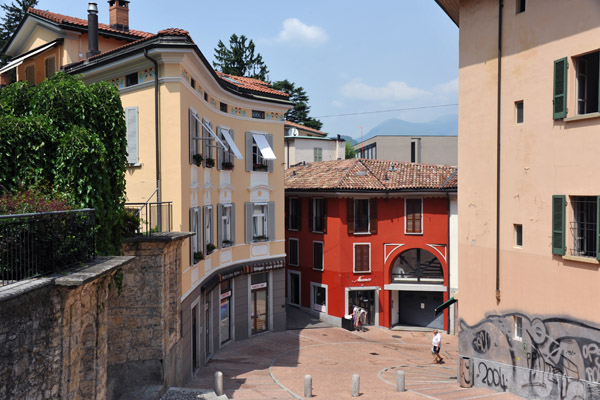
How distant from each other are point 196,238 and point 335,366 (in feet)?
26.9

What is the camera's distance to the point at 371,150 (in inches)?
2087

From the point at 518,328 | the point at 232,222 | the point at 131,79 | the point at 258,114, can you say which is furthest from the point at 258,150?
the point at 518,328

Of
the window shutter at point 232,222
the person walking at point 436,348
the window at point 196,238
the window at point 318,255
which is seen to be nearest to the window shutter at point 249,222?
the window shutter at point 232,222

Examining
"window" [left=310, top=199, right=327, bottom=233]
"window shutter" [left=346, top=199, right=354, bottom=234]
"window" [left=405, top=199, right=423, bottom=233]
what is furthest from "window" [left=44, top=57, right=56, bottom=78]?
"window" [left=405, top=199, right=423, bottom=233]

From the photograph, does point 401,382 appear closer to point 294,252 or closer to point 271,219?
point 271,219

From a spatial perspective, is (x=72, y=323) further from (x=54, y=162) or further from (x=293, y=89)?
(x=293, y=89)

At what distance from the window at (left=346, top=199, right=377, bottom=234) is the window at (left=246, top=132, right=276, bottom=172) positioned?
6744 millimetres

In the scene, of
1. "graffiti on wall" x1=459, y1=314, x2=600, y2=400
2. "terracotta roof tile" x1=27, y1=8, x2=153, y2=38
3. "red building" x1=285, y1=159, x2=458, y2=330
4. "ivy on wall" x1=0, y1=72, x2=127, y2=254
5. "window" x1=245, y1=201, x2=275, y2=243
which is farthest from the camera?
"red building" x1=285, y1=159, x2=458, y2=330

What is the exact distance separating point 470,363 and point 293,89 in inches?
2004

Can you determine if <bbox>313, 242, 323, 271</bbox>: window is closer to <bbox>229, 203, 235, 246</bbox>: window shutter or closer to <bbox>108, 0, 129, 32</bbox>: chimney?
<bbox>229, 203, 235, 246</bbox>: window shutter

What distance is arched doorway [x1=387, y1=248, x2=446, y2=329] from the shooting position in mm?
31734

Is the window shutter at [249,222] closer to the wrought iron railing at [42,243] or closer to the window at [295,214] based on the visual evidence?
the window at [295,214]

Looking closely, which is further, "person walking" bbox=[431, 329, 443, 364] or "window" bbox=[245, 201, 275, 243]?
"window" bbox=[245, 201, 275, 243]

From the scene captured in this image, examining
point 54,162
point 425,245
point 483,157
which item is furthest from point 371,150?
point 54,162
